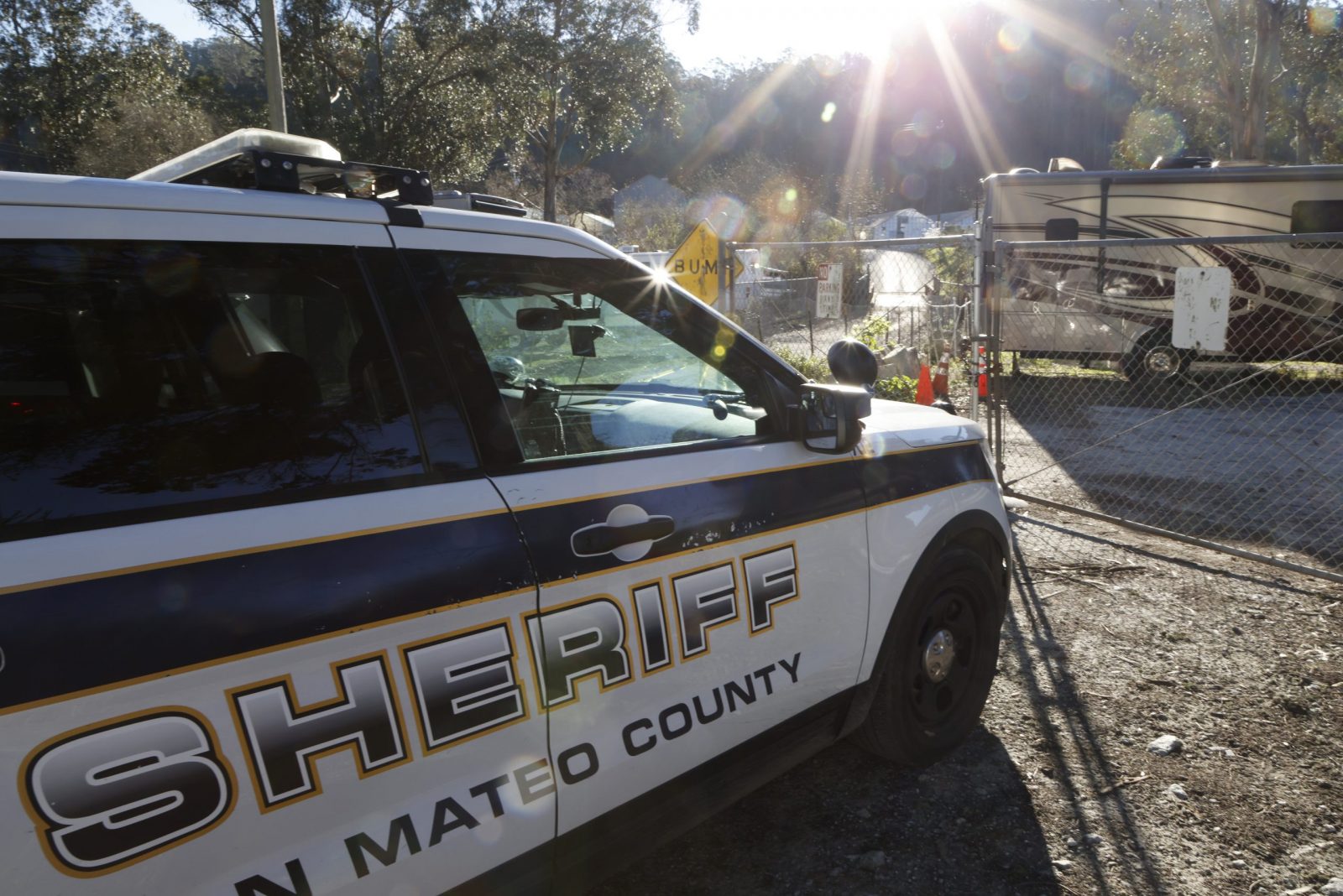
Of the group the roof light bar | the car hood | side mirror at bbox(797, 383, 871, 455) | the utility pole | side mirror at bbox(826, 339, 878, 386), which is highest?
the utility pole

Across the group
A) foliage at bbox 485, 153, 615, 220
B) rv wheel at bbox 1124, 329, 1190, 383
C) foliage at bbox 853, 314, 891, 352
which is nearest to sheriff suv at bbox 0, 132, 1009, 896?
foliage at bbox 853, 314, 891, 352

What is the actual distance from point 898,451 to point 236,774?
219 cm

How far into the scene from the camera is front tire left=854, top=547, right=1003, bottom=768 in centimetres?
320

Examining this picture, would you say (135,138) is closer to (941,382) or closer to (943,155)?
(941,382)

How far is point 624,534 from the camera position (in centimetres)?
219

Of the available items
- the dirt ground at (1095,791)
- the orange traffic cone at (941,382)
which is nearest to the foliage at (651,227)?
the orange traffic cone at (941,382)

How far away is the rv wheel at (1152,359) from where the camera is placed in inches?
498

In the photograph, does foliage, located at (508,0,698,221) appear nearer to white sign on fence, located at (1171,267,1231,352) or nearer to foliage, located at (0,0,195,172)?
foliage, located at (0,0,195,172)

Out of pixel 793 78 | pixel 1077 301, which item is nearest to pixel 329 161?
pixel 1077 301

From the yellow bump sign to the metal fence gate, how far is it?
9.22 ft

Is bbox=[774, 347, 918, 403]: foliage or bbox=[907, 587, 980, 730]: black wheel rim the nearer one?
bbox=[907, 587, 980, 730]: black wheel rim

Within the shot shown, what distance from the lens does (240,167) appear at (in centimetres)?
204

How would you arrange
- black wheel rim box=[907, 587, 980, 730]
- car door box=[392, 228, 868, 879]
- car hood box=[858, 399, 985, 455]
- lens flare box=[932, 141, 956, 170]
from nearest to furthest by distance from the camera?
1. car door box=[392, 228, 868, 879]
2. car hood box=[858, 399, 985, 455]
3. black wheel rim box=[907, 587, 980, 730]
4. lens flare box=[932, 141, 956, 170]

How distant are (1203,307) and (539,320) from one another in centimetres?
443
